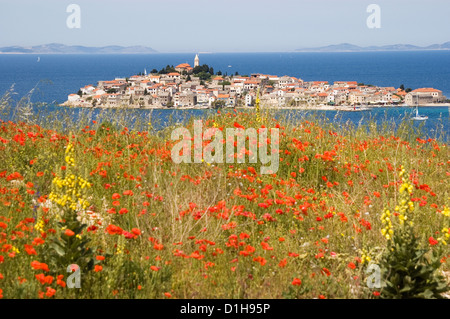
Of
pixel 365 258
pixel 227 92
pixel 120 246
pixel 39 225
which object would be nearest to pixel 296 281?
pixel 365 258

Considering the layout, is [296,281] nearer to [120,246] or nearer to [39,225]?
[120,246]

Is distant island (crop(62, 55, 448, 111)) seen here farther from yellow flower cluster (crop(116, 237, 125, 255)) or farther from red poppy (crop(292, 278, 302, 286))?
red poppy (crop(292, 278, 302, 286))

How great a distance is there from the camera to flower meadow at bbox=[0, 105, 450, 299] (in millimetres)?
3406

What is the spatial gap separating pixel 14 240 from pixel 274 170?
3.30 m

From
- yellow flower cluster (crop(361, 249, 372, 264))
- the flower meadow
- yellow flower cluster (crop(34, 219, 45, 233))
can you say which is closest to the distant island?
the flower meadow

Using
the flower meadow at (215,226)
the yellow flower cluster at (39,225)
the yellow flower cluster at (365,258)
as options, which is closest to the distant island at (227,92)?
the flower meadow at (215,226)

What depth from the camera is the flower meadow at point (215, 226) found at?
341 cm

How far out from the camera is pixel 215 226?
450 centimetres

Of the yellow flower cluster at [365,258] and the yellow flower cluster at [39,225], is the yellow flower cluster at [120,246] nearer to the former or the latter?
the yellow flower cluster at [39,225]

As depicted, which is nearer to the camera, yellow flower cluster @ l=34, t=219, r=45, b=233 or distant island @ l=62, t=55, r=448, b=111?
yellow flower cluster @ l=34, t=219, r=45, b=233
